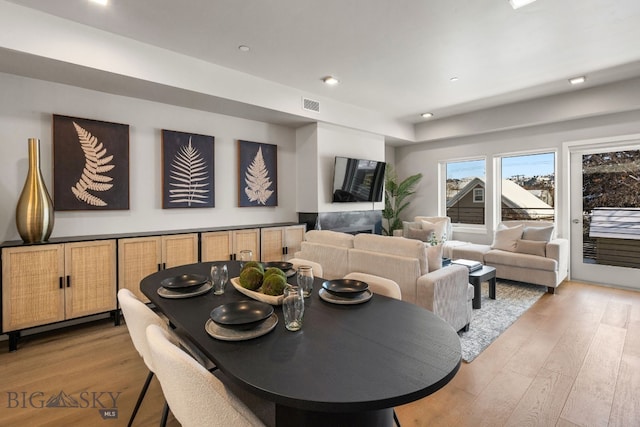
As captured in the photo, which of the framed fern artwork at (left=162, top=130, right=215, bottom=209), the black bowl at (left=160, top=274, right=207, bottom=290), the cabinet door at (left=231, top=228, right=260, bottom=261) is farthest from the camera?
the cabinet door at (left=231, top=228, right=260, bottom=261)

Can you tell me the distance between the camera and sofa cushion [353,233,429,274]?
105 inches

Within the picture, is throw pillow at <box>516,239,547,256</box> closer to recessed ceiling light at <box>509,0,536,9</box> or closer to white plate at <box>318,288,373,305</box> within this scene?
recessed ceiling light at <box>509,0,536,9</box>

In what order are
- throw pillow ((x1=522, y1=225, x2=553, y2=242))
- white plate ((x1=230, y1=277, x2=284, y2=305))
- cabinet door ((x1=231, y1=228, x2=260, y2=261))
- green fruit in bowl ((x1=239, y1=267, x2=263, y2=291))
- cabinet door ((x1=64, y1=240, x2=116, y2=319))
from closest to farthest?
1. white plate ((x1=230, y1=277, x2=284, y2=305))
2. green fruit in bowl ((x1=239, y1=267, x2=263, y2=291))
3. cabinet door ((x1=64, y1=240, x2=116, y2=319))
4. cabinet door ((x1=231, y1=228, x2=260, y2=261))
5. throw pillow ((x1=522, y1=225, x2=553, y2=242))

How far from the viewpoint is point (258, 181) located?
187 inches

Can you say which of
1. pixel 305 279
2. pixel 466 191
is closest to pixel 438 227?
pixel 466 191

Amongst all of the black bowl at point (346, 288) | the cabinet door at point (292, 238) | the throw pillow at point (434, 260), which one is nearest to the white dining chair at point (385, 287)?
the black bowl at point (346, 288)

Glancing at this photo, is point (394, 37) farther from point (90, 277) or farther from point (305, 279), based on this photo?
point (90, 277)

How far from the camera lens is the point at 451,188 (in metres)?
6.45

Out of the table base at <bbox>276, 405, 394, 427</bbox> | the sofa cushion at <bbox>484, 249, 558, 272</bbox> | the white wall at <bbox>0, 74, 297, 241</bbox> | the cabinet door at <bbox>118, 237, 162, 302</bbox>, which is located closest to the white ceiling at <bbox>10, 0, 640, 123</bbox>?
the white wall at <bbox>0, 74, 297, 241</bbox>

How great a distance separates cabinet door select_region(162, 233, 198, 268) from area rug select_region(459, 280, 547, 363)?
2.90 meters

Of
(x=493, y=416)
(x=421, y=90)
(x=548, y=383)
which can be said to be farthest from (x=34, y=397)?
(x=421, y=90)

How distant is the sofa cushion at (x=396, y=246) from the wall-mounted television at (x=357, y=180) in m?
2.03

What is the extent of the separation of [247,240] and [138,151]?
1.63 meters

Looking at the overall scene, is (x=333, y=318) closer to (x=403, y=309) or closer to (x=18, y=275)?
(x=403, y=309)
